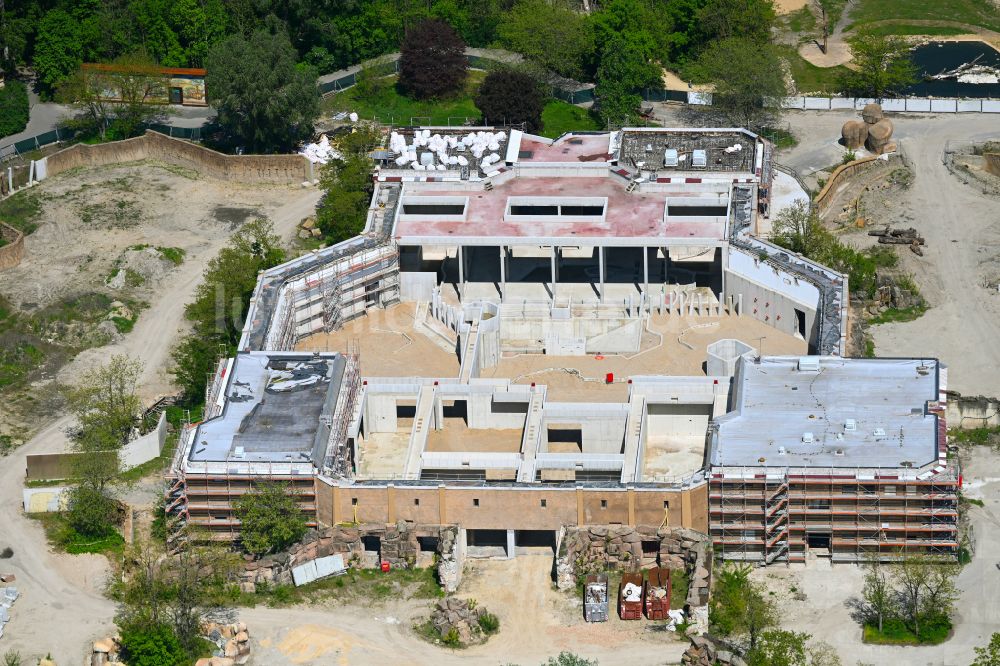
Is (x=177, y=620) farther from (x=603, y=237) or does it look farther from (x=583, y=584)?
(x=603, y=237)

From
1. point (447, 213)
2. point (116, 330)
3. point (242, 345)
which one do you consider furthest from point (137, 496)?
point (447, 213)

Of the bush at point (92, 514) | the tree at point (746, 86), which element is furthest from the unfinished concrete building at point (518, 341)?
the tree at point (746, 86)

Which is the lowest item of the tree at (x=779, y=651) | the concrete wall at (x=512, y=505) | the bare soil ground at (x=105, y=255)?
the tree at (x=779, y=651)

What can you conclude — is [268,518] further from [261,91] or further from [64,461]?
[261,91]

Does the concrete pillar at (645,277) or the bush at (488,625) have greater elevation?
the concrete pillar at (645,277)

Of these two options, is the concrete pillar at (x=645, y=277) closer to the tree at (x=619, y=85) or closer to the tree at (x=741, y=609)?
the tree at (x=619, y=85)

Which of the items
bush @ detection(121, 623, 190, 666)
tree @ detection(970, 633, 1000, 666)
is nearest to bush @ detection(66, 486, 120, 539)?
bush @ detection(121, 623, 190, 666)
